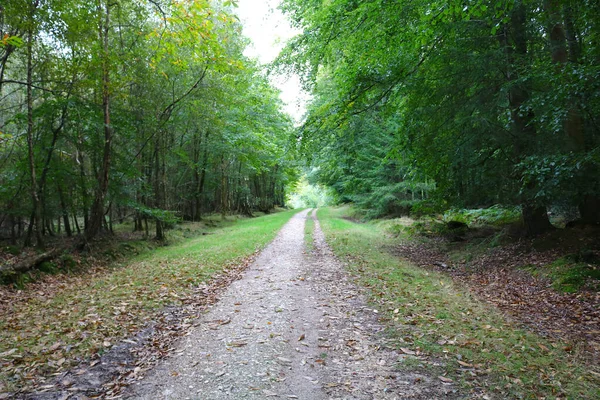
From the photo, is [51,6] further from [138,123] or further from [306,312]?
[306,312]

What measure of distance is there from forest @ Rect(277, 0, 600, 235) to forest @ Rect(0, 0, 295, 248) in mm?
3608

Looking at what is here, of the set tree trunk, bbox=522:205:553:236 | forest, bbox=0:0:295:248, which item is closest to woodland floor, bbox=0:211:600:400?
tree trunk, bbox=522:205:553:236

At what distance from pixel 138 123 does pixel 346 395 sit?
46.9 ft

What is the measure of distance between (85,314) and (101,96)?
31.9ft

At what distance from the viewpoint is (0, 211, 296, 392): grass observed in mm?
4305

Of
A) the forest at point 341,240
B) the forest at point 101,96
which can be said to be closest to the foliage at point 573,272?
the forest at point 341,240

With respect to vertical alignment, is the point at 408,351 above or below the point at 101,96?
below

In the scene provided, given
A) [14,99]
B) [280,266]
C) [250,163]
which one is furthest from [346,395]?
[14,99]

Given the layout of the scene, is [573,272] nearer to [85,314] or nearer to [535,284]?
[535,284]

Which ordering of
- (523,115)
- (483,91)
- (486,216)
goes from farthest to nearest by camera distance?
(486,216), (483,91), (523,115)

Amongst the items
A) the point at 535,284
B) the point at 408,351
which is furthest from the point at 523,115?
the point at 408,351

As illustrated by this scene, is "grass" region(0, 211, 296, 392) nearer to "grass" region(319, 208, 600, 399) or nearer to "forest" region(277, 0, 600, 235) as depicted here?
"grass" region(319, 208, 600, 399)

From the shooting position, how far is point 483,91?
9352 mm

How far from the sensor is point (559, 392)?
370 centimetres
